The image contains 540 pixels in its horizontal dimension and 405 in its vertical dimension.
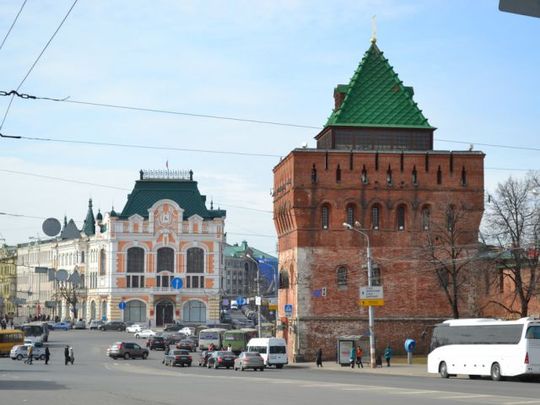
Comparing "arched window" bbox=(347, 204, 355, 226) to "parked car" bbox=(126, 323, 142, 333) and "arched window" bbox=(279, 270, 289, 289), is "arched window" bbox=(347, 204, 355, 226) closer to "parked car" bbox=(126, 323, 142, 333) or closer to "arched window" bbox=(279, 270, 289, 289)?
"arched window" bbox=(279, 270, 289, 289)

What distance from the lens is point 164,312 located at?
122 meters

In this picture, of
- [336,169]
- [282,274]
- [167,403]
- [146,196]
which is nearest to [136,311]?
[146,196]

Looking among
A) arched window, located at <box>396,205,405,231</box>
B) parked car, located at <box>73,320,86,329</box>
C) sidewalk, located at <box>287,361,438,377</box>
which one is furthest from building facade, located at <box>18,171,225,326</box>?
sidewalk, located at <box>287,361,438,377</box>

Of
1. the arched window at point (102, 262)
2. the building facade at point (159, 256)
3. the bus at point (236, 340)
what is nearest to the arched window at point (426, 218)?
the bus at point (236, 340)

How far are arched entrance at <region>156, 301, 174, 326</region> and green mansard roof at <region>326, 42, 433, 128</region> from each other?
59.1 meters

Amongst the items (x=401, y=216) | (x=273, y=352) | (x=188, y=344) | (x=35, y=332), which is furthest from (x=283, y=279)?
(x=35, y=332)

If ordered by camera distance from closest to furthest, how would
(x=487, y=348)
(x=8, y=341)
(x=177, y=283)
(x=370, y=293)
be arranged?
(x=487, y=348), (x=370, y=293), (x=8, y=341), (x=177, y=283)

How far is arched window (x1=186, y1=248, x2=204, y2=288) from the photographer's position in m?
123

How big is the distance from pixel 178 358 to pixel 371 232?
1510cm

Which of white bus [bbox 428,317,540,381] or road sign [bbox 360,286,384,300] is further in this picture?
road sign [bbox 360,286,384,300]

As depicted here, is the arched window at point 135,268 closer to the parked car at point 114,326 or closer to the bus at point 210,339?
the parked car at point 114,326

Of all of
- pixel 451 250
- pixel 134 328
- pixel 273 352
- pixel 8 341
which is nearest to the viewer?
pixel 273 352

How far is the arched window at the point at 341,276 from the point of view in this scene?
62781mm

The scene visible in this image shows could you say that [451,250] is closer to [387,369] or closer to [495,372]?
[387,369]
